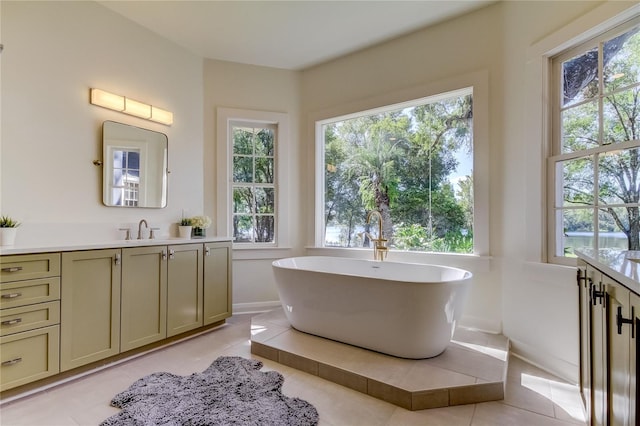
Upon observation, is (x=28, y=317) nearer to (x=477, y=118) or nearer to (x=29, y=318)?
(x=29, y=318)

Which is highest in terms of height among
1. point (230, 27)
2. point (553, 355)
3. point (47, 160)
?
point (230, 27)

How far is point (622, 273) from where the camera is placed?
2.75ft

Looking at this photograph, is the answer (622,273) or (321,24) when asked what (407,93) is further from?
(622,273)

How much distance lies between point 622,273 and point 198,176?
11.2 feet

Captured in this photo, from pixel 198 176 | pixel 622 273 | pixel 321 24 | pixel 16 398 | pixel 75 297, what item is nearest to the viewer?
pixel 622 273

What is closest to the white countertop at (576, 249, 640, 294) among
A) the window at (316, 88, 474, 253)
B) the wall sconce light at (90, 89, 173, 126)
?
the window at (316, 88, 474, 253)

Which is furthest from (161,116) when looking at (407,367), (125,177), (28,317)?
(407,367)

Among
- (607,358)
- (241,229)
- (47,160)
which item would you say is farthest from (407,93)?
(47,160)

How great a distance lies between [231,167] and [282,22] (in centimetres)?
161

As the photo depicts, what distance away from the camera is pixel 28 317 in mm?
1800

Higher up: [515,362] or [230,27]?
[230,27]

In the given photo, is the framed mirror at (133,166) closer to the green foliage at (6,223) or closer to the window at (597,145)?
the green foliage at (6,223)

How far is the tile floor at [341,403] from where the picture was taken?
160 centimetres

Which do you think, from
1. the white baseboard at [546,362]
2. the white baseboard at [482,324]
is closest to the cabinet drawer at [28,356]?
the white baseboard at [482,324]
